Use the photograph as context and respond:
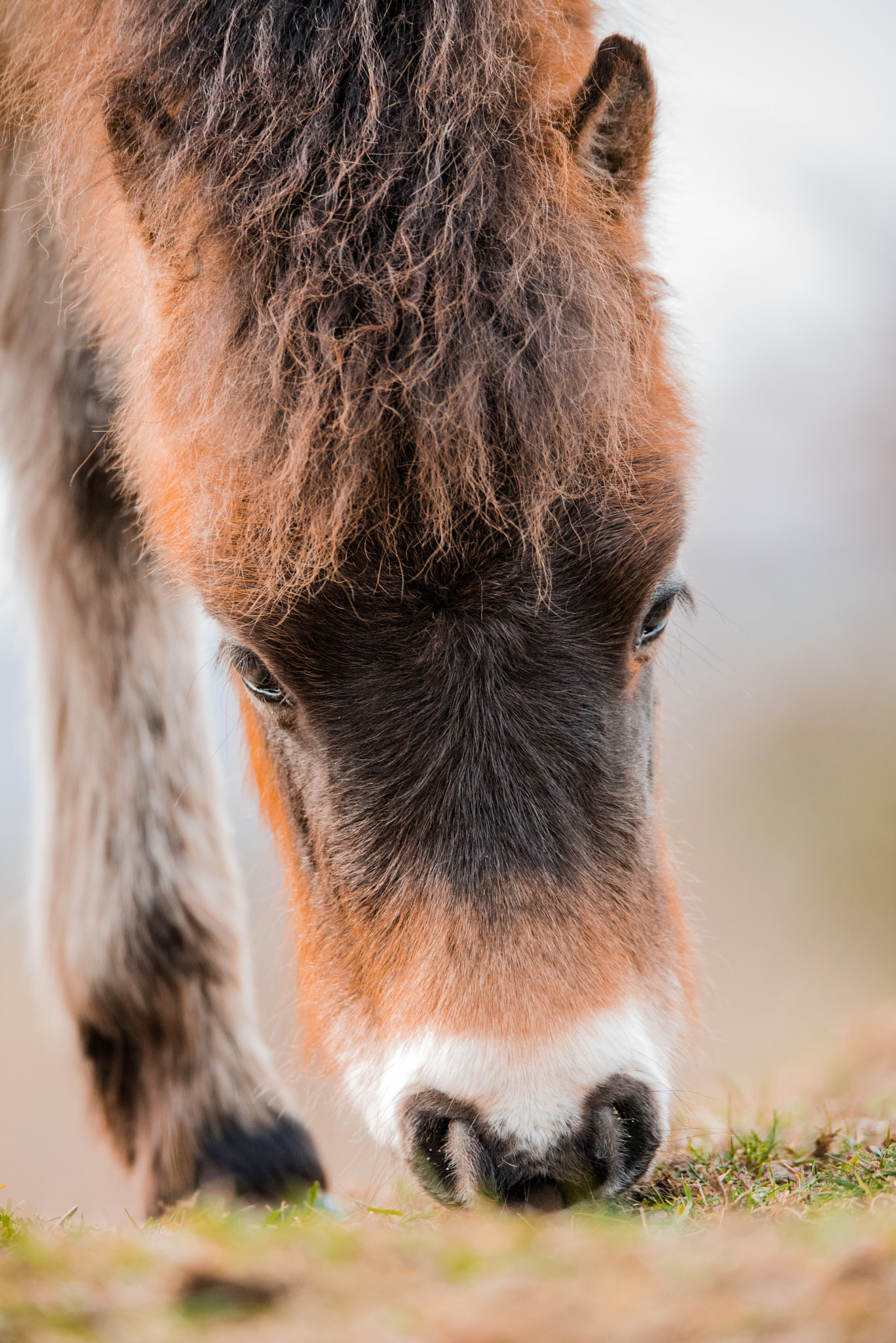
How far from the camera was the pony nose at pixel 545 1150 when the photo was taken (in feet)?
5.95

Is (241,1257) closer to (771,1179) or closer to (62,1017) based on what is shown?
(771,1179)

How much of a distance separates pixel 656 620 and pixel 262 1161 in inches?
95.9

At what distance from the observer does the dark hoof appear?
360cm

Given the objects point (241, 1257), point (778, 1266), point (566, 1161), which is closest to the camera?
point (778, 1266)

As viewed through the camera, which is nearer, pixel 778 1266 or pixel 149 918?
pixel 778 1266

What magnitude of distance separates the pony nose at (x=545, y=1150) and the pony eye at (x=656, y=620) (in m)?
1.05

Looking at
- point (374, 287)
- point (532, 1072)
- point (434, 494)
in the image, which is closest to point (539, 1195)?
point (532, 1072)

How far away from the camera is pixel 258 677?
2.57m

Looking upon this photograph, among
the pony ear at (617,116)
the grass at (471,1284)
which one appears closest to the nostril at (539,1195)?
the grass at (471,1284)

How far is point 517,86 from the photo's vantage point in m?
2.39

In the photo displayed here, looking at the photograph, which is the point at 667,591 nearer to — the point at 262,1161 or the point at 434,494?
the point at 434,494

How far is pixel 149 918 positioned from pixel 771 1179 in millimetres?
2411

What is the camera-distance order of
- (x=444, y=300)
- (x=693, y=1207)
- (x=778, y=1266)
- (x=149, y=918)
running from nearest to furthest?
(x=778, y=1266)
(x=693, y=1207)
(x=444, y=300)
(x=149, y=918)

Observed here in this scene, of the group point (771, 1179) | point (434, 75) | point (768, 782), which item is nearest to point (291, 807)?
point (771, 1179)
